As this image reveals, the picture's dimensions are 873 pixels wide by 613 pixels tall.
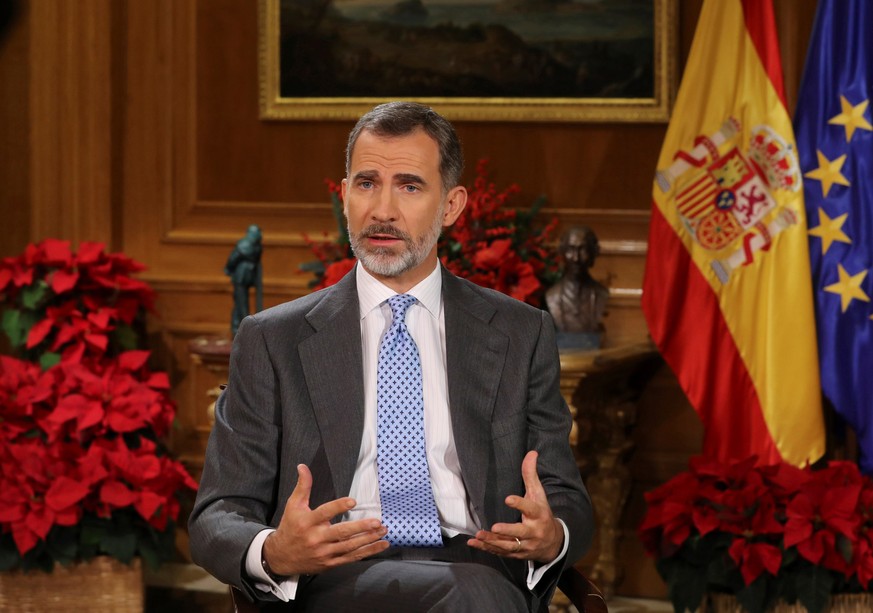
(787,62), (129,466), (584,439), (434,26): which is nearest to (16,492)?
(129,466)

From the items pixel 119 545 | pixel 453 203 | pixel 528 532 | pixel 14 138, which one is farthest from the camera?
pixel 14 138

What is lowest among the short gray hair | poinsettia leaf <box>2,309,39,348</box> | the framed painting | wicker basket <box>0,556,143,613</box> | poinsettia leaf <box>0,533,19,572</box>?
wicker basket <box>0,556,143,613</box>

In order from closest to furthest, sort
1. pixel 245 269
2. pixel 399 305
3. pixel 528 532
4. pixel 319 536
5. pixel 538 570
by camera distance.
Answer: pixel 319 536 < pixel 528 532 < pixel 538 570 < pixel 399 305 < pixel 245 269

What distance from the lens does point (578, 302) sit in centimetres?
421

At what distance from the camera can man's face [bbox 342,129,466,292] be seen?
2.47m

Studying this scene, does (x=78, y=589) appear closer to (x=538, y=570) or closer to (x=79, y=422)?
(x=79, y=422)

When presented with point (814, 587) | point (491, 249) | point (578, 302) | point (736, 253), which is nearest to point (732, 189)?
point (736, 253)

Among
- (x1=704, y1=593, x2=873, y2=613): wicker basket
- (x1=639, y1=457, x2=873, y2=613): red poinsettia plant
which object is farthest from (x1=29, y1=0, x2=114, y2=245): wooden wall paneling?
(x1=704, y1=593, x2=873, y2=613): wicker basket

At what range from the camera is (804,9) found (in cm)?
437

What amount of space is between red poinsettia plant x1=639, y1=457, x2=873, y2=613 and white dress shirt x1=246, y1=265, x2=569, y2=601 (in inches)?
58.9

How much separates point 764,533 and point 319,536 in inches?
80.4

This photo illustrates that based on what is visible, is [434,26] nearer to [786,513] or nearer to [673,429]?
[673,429]

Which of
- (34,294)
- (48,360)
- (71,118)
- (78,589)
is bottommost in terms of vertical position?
(78,589)

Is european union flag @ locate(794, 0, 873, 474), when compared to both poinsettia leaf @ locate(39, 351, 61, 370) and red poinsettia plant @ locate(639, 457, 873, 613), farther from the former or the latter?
poinsettia leaf @ locate(39, 351, 61, 370)
